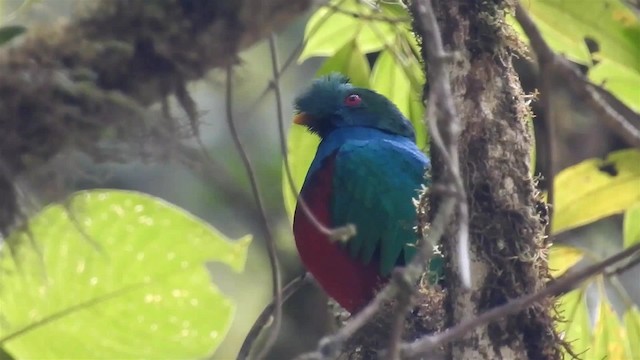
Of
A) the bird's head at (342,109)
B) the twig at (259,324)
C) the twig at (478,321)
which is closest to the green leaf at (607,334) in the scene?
the twig at (259,324)

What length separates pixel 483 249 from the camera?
158cm

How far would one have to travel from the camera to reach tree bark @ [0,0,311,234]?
1.73 meters

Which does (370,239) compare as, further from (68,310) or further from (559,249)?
(68,310)

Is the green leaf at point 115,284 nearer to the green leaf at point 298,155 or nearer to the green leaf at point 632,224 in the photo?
the green leaf at point 298,155

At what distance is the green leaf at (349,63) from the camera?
7.02 ft

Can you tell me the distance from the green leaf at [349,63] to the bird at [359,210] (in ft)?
0.71

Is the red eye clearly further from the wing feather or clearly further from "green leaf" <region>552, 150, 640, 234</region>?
A: "green leaf" <region>552, 150, 640, 234</region>

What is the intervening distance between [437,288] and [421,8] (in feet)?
1.73

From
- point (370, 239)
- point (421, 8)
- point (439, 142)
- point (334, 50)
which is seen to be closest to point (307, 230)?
point (370, 239)

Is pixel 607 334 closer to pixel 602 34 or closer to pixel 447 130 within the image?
pixel 602 34

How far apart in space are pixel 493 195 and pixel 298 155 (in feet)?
2.67

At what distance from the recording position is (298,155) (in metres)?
2.36

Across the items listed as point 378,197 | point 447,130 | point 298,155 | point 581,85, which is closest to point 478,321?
point 447,130

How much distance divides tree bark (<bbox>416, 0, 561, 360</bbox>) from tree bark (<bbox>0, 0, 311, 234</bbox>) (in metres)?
0.43
